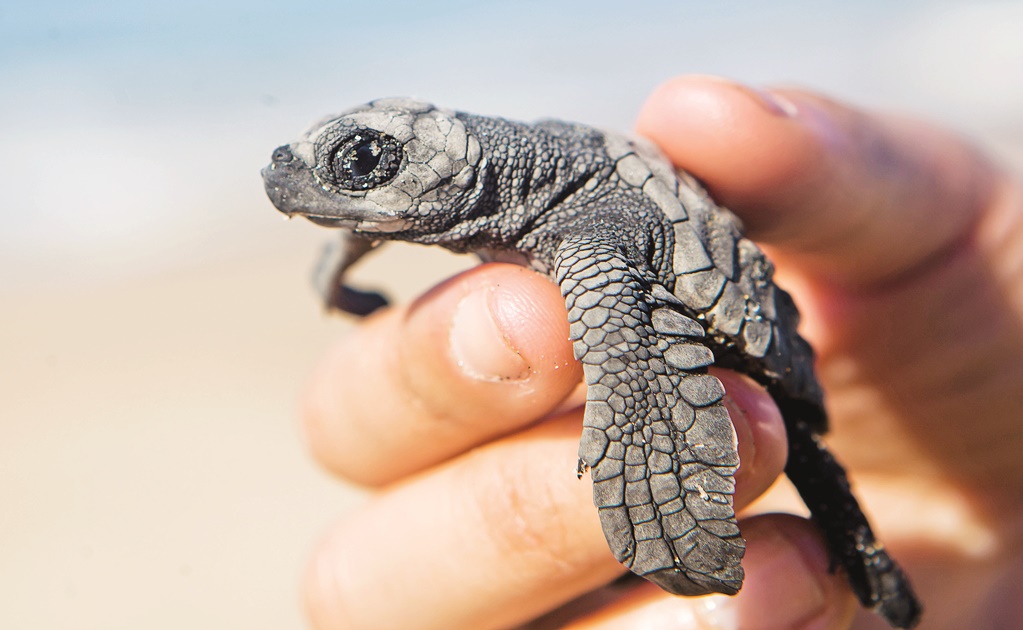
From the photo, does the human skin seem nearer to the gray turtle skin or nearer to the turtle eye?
the gray turtle skin

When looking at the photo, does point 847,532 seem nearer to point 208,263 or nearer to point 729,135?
point 729,135

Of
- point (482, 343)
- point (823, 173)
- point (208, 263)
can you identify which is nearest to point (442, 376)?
point (482, 343)

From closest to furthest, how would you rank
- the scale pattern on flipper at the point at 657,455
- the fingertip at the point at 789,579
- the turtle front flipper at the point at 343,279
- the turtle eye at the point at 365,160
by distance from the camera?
1. the scale pattern on flipper at the point at 657,455
2. the turtle eye at the point at 365,160
3. the fingertip at the point at 789,579
4. the turtle front flipper at the point at 343,279

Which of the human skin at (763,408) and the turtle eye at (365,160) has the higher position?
the turtle eye at (365,160)

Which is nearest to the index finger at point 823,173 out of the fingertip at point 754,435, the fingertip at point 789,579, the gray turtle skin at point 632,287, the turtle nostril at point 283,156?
the gray turtle skin at point 632,287

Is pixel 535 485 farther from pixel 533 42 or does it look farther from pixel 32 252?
pixel 533 42

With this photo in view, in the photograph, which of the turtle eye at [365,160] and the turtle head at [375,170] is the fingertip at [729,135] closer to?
the turtle head at [375,170]

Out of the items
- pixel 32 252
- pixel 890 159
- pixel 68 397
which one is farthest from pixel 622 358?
pixel 32 252
